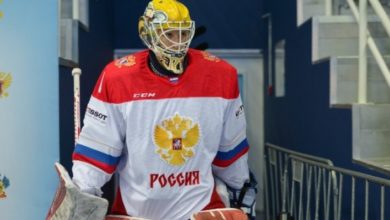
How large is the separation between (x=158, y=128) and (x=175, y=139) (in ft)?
0.25

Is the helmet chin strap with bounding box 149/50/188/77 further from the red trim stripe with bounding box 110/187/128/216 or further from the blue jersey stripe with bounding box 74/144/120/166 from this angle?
the red trim stripe with bounding box 110/187/128/216

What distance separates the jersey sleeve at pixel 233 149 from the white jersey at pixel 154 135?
0.05 m

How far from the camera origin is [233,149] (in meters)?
2.09

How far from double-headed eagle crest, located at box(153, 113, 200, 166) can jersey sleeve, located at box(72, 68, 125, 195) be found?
148 millimetres

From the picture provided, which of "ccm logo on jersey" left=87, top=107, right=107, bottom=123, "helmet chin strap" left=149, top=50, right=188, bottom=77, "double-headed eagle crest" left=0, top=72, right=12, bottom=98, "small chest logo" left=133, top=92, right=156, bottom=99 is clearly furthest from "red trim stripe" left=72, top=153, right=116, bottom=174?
"double-headed eagle crest" left=0, top=72, right=12, bottom=98

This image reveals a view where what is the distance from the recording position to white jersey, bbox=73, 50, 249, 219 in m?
1.86

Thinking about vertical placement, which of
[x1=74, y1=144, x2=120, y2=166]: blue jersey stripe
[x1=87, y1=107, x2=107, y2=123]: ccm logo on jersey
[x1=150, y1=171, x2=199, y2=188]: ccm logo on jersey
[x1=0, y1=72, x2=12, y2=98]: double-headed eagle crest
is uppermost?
[x1=0, y1=72, x2=12, y2=98]: double-headed eagle crest

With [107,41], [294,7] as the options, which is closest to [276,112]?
[294,7]

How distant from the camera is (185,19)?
1.92 meters

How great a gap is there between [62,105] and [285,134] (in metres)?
2.06

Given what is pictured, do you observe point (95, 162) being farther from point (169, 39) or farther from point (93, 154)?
point (169, 39)

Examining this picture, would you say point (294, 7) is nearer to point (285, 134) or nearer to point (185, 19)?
point (285, 134)

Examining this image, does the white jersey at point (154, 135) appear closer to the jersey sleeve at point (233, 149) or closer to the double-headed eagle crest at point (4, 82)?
the jersey sleeve at point (233, 149)

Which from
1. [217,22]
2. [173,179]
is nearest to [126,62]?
[173,179]
